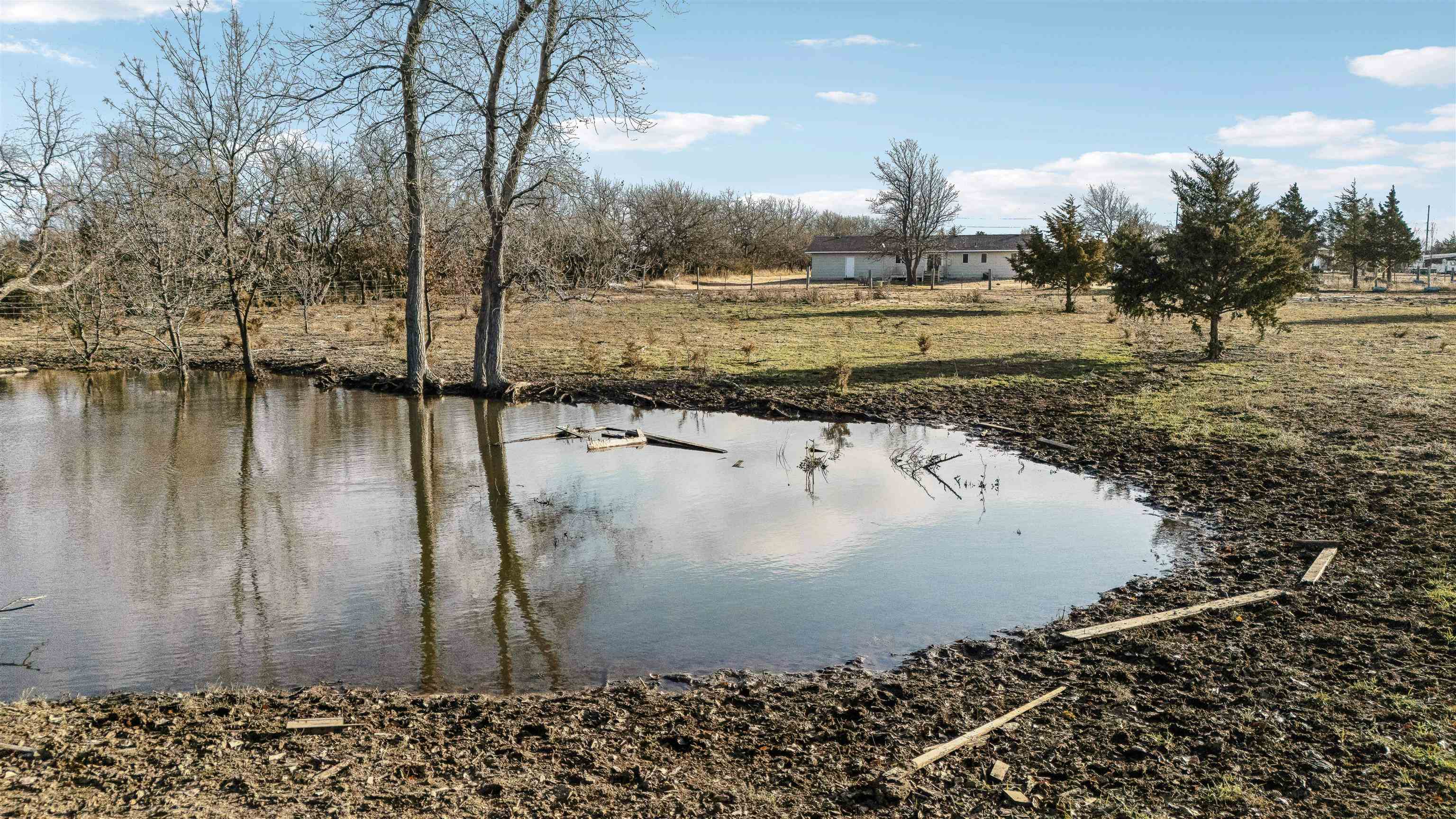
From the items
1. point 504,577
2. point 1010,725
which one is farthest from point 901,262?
point 1010,725

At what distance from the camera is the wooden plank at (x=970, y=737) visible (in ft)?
17.2

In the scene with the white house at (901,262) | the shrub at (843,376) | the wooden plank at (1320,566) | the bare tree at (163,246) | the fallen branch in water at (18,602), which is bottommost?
the fallen branch in water at (18,602)

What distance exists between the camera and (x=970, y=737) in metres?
5.55

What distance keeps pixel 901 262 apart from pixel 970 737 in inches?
2668

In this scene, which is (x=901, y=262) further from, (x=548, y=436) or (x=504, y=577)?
(x=504, y=577)

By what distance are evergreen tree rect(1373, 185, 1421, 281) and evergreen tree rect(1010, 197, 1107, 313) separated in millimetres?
31930

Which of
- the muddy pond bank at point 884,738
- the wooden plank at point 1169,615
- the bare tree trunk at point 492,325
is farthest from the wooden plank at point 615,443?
the wooden plank at point 1169,615

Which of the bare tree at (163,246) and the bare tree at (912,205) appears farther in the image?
the bare tree at (912,205)

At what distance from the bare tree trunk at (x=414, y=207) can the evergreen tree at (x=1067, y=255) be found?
2661 cm

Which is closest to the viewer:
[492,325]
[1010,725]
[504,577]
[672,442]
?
[1010,725]

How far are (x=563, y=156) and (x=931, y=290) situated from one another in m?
39.1

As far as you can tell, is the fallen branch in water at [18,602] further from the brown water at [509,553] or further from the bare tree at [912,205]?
the bare tree at [912,205]

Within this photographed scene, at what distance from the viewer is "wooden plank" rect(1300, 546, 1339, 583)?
8234 millimetres

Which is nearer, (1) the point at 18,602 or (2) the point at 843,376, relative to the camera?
(1) the point at 18,602
